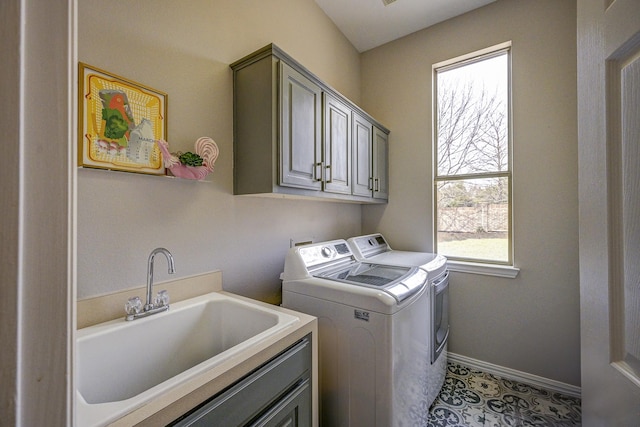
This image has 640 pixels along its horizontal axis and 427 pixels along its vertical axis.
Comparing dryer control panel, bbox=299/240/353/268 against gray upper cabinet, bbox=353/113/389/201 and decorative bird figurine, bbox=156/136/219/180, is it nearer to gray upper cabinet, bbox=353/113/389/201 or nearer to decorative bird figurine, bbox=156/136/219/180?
gray upper cabinet, bbox=353/113/389/201

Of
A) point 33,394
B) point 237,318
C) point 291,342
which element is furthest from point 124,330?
point 33,394

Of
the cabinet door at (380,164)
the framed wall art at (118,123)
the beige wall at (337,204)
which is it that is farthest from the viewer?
the cabinet door at (380,164)

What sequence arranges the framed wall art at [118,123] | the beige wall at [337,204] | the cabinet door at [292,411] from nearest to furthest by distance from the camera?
the cabinet door at [292,411] < the framed wall art at [118,123] < the beige wall at [337,204]

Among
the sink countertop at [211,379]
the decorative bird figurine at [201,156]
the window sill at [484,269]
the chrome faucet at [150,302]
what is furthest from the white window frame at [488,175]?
the chrome faucet at [150,302]

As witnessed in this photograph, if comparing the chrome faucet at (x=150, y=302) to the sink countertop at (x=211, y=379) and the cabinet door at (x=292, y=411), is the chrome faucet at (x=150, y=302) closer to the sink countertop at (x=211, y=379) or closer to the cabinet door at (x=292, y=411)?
the sink countertop at (x=211, y=379)

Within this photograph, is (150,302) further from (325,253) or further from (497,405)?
(497,405)

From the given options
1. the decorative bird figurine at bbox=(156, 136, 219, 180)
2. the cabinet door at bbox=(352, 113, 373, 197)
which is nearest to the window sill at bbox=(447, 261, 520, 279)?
the cabinet door at bbox=(352, 113, 373, 197)

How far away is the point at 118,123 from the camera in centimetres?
107

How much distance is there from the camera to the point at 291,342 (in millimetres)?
967

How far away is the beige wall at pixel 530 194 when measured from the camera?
1.87 m

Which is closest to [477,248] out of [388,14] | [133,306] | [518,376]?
[518,376]

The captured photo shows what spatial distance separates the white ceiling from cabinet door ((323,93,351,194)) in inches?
39.1

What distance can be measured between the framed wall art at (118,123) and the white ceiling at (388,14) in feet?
6.02

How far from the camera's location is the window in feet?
7.09
